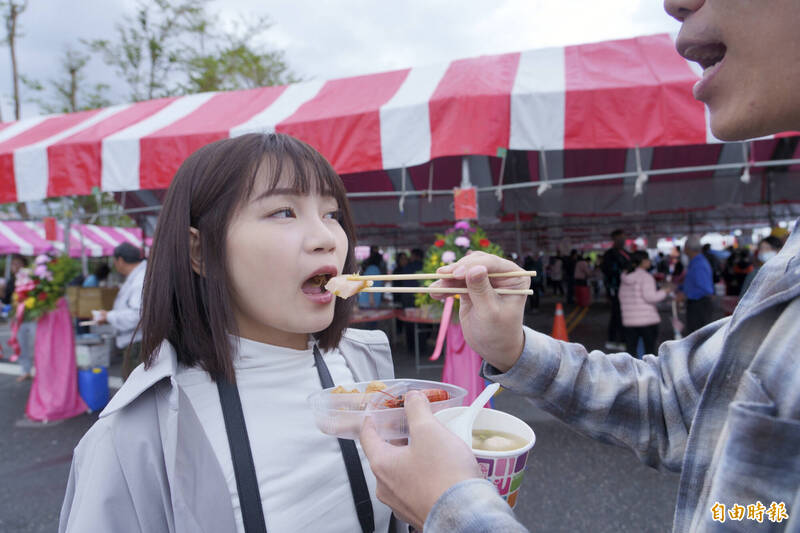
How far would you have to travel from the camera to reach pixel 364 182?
8156 millimetres

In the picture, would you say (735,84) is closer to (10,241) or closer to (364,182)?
(364,182)

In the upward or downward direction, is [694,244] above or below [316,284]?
below

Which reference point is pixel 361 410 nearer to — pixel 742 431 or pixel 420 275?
pixel 420 275

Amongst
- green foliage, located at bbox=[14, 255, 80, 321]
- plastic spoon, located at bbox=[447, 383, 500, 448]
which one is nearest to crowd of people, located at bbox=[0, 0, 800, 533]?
plastic spoon, located at bbox=[447, 383, 500, 448]

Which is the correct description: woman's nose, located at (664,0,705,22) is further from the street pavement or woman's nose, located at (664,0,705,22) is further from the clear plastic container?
the street pavement

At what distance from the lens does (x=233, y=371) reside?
109 cm

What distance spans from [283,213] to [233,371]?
42cm

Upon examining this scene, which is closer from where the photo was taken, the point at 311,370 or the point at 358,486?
the point at 358,486

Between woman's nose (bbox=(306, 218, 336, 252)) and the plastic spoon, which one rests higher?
woman's nose (bbox=(306, 218, 336, 252))

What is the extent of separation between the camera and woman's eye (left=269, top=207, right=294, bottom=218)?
1.09 metres

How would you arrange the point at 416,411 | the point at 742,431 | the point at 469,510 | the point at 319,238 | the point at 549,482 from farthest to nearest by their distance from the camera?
the point at 549,482 → the point at 319,238 → the point at 416,411 → the point at 469,510 → the point at 742,431

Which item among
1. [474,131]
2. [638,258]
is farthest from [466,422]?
[638,258]

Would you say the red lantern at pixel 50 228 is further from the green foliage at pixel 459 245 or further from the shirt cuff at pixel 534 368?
the shirt cuff at pixel 534 368

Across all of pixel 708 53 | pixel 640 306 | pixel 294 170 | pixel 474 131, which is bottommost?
pixel 640 306
